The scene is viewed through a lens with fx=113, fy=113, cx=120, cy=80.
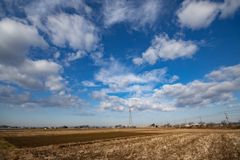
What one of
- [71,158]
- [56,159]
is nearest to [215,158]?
[71,158]

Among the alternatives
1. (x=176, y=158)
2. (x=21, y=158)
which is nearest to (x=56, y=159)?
(x=21, y=158)

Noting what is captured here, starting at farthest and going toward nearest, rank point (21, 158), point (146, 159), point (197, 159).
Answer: point (21, 158) < point (146, 159) < point (197, 159)

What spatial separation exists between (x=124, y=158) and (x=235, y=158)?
1216cm

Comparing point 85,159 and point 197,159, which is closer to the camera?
point 197,159

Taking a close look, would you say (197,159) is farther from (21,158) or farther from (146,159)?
(21,158)

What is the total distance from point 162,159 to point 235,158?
7.75 meters

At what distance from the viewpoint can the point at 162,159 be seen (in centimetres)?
1293

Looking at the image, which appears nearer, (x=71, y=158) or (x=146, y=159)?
(x=146, y=159)

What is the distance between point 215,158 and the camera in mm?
12516

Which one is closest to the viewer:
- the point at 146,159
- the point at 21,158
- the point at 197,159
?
the point at 197,159

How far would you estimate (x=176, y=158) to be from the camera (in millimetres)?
12953

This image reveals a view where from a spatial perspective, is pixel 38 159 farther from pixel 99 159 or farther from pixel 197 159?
pixel 197 159

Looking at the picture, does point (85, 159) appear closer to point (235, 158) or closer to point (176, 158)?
point (176, 158)


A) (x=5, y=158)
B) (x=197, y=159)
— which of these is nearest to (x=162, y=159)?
(x=197, y=159)
